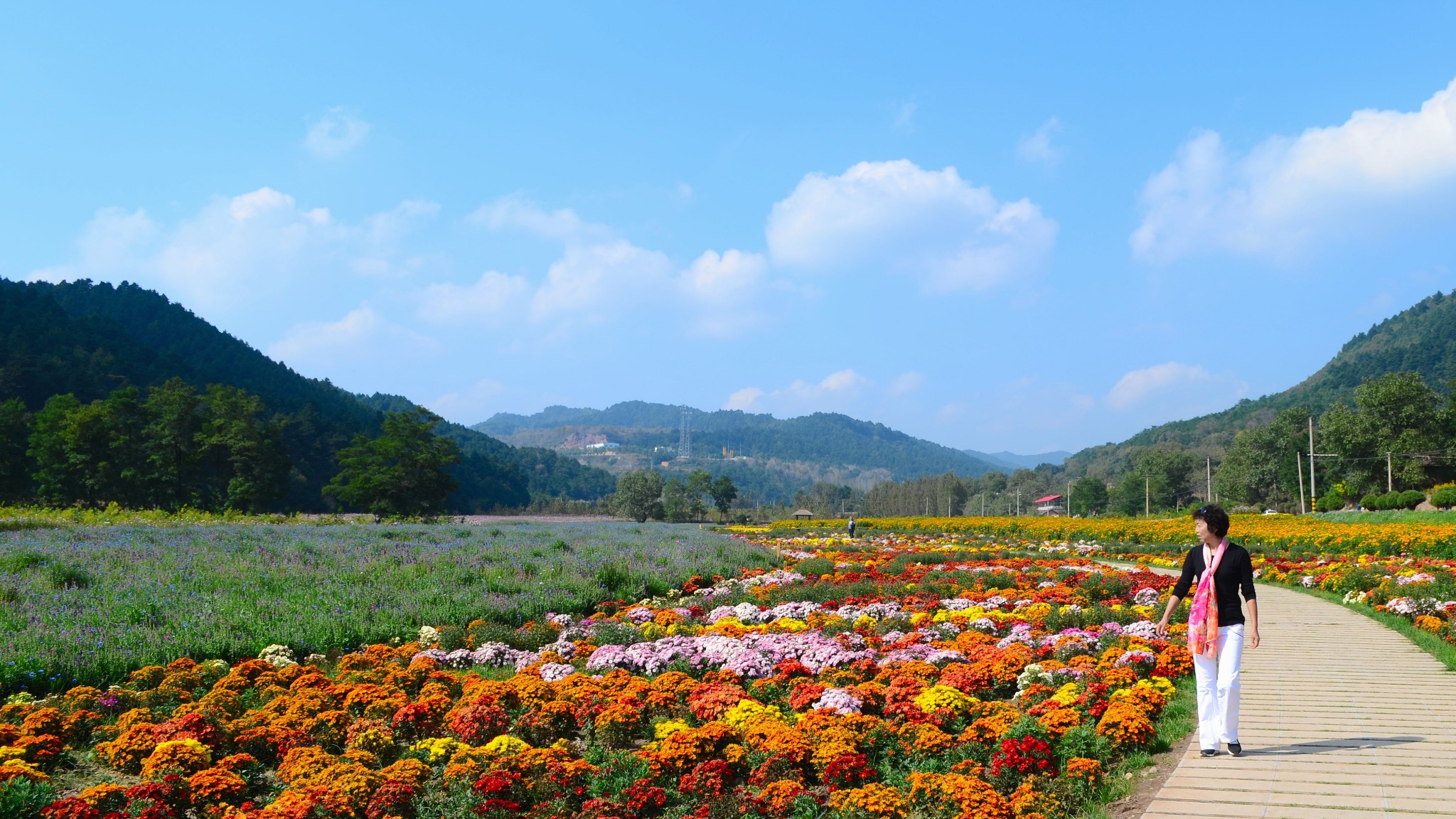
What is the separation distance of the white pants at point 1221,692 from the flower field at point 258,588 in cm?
828

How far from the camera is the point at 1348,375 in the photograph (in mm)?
149500

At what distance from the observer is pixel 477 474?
112 metres

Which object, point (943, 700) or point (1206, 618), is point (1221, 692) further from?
point (943, 700)

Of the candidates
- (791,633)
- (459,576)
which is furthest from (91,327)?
(791,633)

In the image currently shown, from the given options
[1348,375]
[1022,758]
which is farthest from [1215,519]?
[1348,375]

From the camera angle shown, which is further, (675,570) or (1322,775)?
(675,570)

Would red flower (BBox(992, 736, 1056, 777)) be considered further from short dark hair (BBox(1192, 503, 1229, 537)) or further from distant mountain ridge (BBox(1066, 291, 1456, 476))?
distant mountain ridge (BBox(1066, 291, 1456, 476))

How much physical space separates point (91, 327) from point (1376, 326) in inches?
9242

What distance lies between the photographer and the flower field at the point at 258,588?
9719mm

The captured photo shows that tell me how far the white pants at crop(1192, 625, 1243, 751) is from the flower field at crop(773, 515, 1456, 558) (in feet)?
71.3

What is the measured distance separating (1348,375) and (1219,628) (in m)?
179

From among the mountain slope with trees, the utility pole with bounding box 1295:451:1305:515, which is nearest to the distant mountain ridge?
the mountain slope with trees

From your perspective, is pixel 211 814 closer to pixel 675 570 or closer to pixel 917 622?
pixel 917 622

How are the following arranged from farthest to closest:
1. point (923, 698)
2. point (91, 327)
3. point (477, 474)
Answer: point (477, 474), point (91, 327), point (923, 698)
